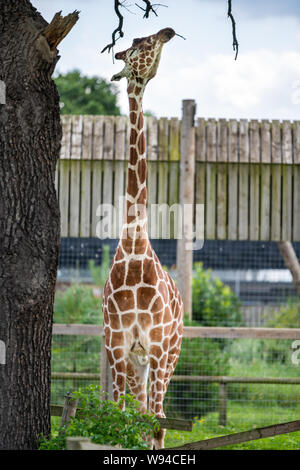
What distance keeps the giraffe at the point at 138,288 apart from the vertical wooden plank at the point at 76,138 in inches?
119

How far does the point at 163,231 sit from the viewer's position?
297 inches

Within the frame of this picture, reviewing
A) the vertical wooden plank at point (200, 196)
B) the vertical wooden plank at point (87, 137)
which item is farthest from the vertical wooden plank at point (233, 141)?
the vertical wooden plank at point (87, 137)

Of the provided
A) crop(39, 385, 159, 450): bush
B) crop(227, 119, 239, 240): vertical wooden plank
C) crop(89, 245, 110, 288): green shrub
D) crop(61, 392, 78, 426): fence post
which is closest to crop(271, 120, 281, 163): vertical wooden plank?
crop(227, 119, 239, 240): vertical wooden plank

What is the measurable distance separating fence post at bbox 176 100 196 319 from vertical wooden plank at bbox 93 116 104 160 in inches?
38.0

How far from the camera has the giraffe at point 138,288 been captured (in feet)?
14.9

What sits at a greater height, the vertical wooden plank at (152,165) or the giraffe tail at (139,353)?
the vertical wooden plank at (152,165)

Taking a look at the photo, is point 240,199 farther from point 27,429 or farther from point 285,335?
point 27,429

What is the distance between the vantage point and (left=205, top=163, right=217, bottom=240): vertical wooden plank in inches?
297

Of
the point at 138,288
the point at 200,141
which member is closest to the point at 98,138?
the point at 200,141

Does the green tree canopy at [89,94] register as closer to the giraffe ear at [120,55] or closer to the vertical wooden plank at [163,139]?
the vertical wooden plank at [163,139]

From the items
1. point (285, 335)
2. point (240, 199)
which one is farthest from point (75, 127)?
point (285, 335)

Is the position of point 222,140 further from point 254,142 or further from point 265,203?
point 265,203

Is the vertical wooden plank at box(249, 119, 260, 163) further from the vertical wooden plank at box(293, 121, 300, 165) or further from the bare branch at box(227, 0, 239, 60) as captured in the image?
the bare branch at box(227, 0, 239, 60)
